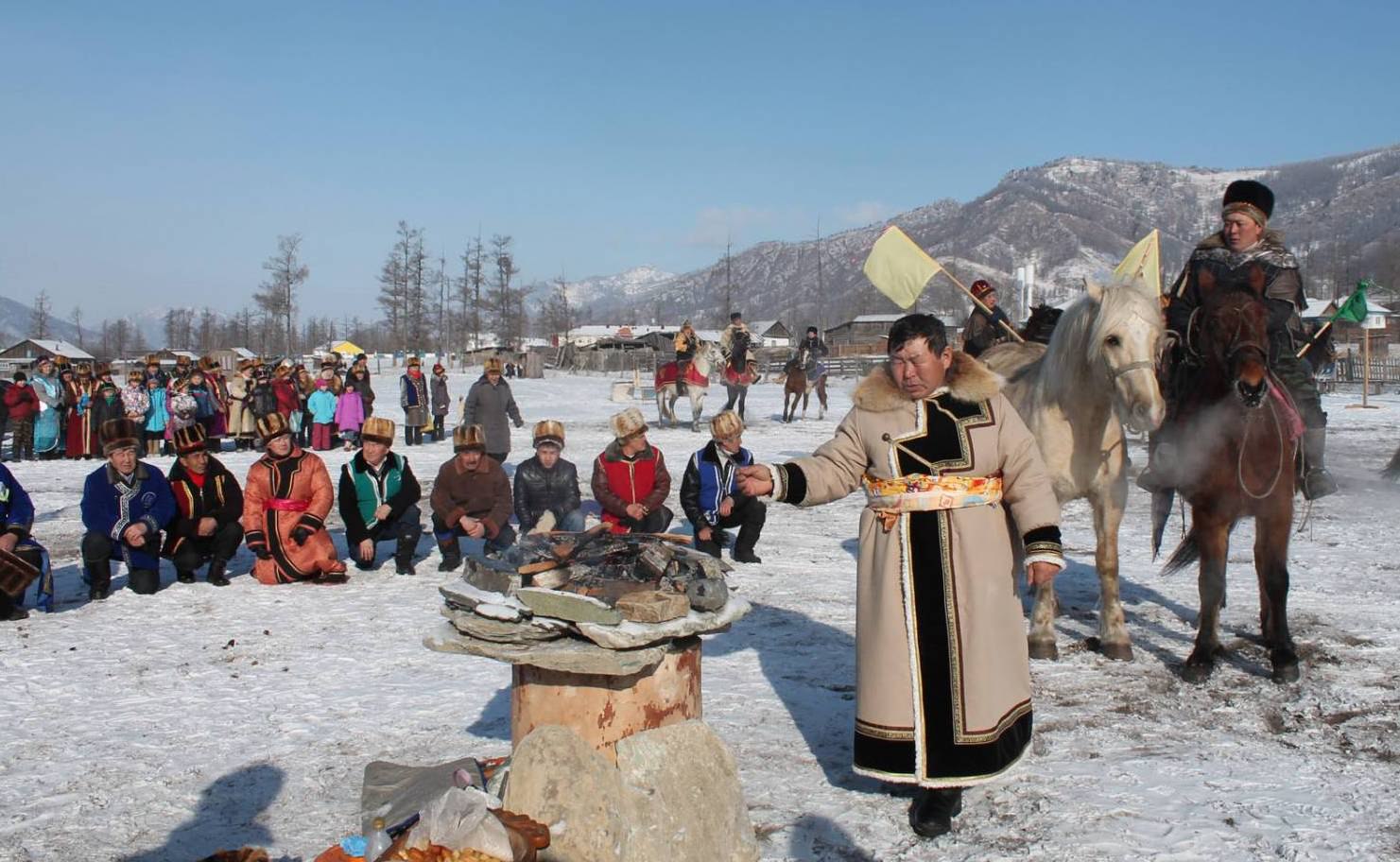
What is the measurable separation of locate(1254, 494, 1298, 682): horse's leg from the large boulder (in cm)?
323

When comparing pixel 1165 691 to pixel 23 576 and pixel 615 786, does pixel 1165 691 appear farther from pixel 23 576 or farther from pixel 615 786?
pixel 23 576

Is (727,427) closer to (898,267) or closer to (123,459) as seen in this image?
(898,267)

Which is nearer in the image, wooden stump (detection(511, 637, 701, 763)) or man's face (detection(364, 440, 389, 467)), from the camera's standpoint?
wooden stump (detection(511, 637, 701, 763))

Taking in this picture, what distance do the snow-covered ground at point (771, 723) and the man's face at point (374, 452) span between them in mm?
985

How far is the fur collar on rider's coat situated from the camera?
144 inches

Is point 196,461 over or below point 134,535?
over

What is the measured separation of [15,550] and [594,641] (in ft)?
17.8

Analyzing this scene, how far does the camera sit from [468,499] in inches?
324

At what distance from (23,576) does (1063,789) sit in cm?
649

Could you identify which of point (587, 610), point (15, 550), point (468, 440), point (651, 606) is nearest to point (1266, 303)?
point (651, 606)

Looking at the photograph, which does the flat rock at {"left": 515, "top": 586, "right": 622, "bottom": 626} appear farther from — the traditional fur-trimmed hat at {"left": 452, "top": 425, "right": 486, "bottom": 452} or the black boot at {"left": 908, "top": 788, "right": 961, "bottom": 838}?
the traditional fur-trimmed hat at {"left": 452, "top": 425, "right": 486, "bottom": 452}

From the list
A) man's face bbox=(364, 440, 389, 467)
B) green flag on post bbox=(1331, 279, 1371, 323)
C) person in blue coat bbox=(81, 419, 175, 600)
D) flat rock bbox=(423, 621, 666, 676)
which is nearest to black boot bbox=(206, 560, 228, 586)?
person in blue coat bbox=(81, 419, 175, 600)

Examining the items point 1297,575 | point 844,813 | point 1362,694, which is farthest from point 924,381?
point 1297,575

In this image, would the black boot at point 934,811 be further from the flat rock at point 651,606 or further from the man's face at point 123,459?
the man's face at point 123,459
